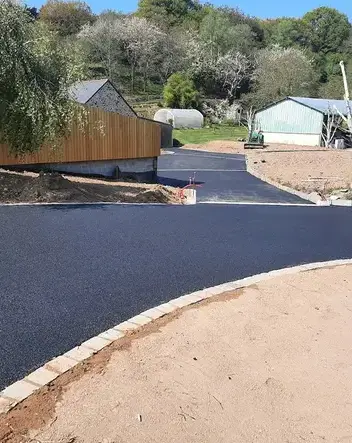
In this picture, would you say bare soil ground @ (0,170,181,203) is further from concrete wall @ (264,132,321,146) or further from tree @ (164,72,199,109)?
tree @ (164,72,199,109)

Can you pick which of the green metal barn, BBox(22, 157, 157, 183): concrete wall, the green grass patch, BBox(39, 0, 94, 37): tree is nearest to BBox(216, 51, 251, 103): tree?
the green grass patch

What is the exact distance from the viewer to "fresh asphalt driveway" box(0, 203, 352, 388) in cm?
422

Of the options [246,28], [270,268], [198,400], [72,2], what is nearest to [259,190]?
[270,268]

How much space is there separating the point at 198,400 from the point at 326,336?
5.84 feet

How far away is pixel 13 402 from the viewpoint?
9.92 ft

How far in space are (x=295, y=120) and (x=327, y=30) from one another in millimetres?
41252

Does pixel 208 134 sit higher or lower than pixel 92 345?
lower

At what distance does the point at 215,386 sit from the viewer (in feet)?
11.2

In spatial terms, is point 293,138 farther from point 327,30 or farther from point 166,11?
point 327,30

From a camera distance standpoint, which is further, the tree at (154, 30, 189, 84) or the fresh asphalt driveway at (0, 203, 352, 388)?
the tree at (154, 30, 189, 84)

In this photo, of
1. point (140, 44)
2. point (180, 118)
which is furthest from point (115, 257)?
point (140, 44)

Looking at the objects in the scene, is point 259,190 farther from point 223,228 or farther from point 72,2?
point 72,2

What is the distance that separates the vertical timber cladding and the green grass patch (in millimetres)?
20874

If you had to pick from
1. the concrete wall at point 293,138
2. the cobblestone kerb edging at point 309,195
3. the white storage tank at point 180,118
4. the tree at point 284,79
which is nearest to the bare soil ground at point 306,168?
the cobblestone kerb edging at point 309,195
